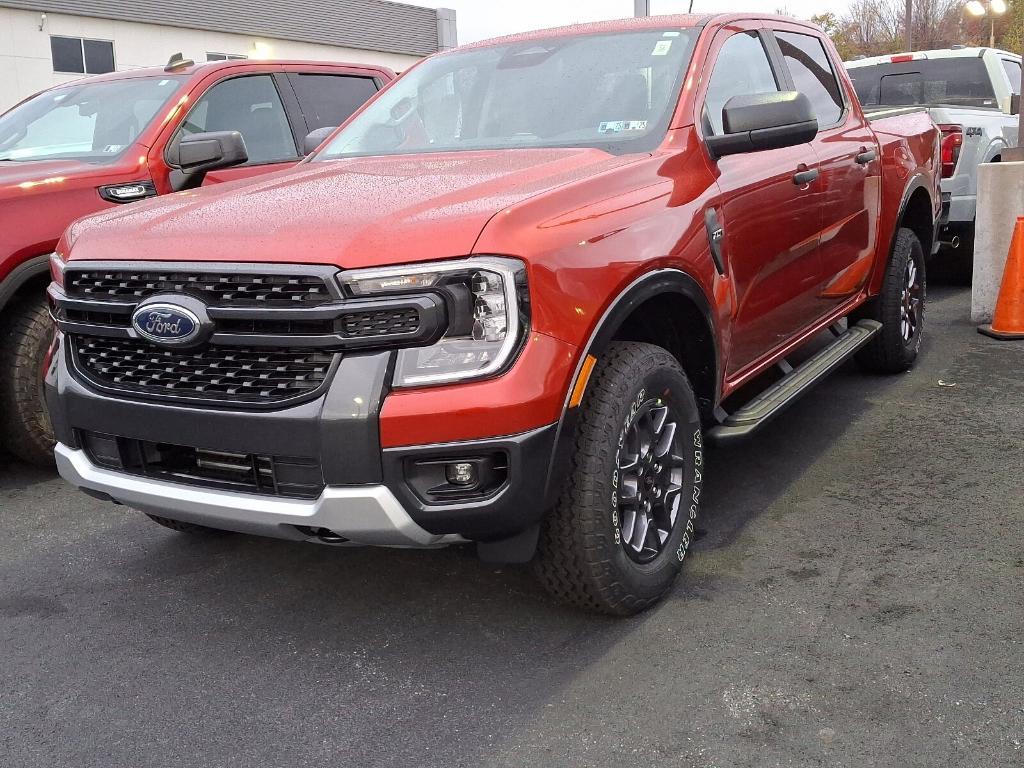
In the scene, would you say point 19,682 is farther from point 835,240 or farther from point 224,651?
point 835,240

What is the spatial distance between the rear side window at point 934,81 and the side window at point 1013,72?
49 centimetres

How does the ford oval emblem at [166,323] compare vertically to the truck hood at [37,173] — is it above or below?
below

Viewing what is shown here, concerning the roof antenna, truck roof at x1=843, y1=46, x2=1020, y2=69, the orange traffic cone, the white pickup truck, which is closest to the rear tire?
the roof antenna

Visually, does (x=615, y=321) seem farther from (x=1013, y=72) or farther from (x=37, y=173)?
(x=1013, y=72)

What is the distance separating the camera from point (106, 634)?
10.6 feet

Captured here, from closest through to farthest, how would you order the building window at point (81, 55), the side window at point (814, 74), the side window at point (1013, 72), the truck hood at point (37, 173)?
1. the truck hood at point (37, 173)
2. the side window at point (814, 74)
3. the side window at point (1013, 72)
4. the building window at point (81, 55)

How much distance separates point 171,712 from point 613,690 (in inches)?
46.9

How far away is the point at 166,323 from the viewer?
272 centimetres

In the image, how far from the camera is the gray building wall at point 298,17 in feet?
88.0

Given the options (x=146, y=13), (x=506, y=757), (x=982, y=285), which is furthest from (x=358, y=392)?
(x=146, y=13)

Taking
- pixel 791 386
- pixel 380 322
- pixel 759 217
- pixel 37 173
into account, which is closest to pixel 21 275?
pixel 37 173

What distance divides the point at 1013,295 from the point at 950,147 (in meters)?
1.15

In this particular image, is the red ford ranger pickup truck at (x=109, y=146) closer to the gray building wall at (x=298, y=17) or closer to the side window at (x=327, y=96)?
the side window at (x=327, y=96)

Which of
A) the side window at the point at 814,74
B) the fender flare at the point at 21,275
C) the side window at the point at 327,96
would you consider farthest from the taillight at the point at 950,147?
the fender flare at the point at 21,275
